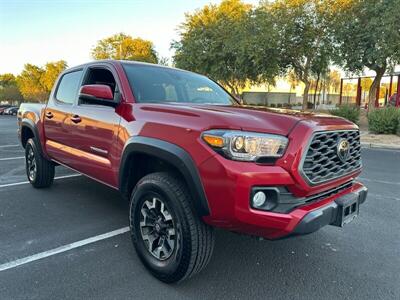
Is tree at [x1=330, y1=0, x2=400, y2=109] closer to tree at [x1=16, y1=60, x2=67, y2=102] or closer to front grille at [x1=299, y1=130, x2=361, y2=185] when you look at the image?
front grille at [x1=299, y1=130, x2=361, y2=185]

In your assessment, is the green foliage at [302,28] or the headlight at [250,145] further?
the green foliage at [302,28]

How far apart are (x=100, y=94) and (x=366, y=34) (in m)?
18.1

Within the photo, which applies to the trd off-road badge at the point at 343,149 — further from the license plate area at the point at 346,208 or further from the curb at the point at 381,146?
the curb at the point at 381,146

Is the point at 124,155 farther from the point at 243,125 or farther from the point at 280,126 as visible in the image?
the point at 280,126

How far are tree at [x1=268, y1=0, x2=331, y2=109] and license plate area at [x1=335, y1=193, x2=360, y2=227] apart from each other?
62.1ft

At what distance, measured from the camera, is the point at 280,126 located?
2539 mm

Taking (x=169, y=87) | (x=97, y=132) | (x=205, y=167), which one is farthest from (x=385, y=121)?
(x=205, y=167)

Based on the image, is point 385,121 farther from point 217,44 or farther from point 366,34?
point 217,44

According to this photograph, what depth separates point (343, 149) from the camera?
9.43 ft

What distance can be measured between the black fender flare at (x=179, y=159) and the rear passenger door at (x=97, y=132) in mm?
499

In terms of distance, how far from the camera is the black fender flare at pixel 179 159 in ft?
8.45

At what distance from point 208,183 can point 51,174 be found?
12.9 feet

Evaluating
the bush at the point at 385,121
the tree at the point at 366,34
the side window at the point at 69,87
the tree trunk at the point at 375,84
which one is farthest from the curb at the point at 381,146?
the side window at the point at 69,87

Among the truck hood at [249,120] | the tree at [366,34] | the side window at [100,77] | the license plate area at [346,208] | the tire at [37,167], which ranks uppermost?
the tree at [366,34]
